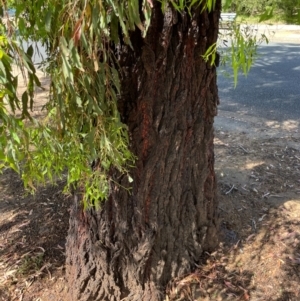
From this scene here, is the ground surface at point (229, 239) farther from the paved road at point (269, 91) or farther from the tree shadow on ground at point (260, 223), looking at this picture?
the paved road at point (269, 91)

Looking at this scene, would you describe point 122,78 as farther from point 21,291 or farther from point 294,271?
point 294,271

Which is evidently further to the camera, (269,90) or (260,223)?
(269,90)

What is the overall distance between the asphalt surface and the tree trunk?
13.9 feet

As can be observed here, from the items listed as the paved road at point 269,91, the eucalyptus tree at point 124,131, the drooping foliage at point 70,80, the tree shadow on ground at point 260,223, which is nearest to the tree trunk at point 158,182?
the eucalyptus tree at point 124,131

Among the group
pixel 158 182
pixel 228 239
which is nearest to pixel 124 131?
pixel 158 182

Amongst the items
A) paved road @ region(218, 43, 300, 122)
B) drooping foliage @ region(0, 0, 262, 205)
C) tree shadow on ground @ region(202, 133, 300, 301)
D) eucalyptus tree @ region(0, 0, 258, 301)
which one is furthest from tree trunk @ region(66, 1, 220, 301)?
paved road @ region(218, 43, 300, 122)

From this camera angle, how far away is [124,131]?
208 cm

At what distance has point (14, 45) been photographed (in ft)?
3.99

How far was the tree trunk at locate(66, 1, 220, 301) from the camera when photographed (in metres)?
2.07

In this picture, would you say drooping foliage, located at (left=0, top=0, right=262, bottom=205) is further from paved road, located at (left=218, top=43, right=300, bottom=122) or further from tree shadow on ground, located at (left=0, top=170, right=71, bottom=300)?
paved road, located at (left=218, top=43, right=300, bottom=122)

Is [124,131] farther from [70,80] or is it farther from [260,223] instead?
[260,223]

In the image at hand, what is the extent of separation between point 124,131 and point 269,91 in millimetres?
6752

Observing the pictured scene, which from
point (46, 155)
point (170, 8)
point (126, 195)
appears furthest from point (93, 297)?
point (170, 8)

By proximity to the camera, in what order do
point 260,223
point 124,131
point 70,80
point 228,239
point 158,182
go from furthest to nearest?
point 260,223 < point 228,239 < point 158,182 < point 124,131 < point 70,80
